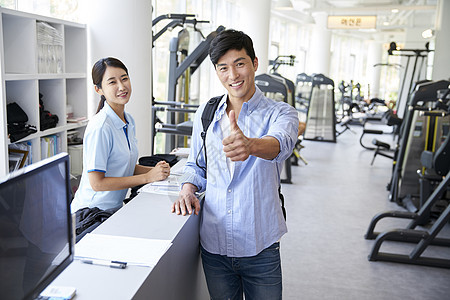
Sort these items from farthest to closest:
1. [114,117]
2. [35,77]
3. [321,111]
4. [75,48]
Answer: [321,111]
[75,48]
[35,77]
[114,117]

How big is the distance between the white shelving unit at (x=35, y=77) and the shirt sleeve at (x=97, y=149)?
1.06m

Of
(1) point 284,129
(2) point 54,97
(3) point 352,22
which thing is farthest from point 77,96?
(3) point 352,22

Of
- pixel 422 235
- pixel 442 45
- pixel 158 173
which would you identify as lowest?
pixel 422 235

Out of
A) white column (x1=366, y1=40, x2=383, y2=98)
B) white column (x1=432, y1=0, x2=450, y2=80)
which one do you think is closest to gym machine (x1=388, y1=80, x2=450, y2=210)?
white column (x1=432, y1=0, x2=450, y2=80)

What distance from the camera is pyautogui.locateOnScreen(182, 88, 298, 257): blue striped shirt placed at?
1.63m

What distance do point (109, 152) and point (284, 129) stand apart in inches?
36.9

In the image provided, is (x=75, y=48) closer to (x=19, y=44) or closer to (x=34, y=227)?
(x=19, y=44)

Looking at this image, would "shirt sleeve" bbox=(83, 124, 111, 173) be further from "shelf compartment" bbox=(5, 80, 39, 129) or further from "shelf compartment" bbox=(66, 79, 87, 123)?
"shelf compartment" bbox=(66, 79, 87, 123)

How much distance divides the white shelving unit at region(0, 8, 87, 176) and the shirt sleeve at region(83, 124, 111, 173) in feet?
3.46

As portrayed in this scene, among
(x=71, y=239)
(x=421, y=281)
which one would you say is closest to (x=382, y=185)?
(x=421, y=281)

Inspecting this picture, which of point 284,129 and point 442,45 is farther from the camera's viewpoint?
point 442,45

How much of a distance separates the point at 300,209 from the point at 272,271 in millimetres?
3521

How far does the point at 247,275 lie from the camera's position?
1.74 metres

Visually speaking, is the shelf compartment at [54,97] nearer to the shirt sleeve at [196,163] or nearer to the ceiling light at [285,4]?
the shirt sleeve at [196,163]
